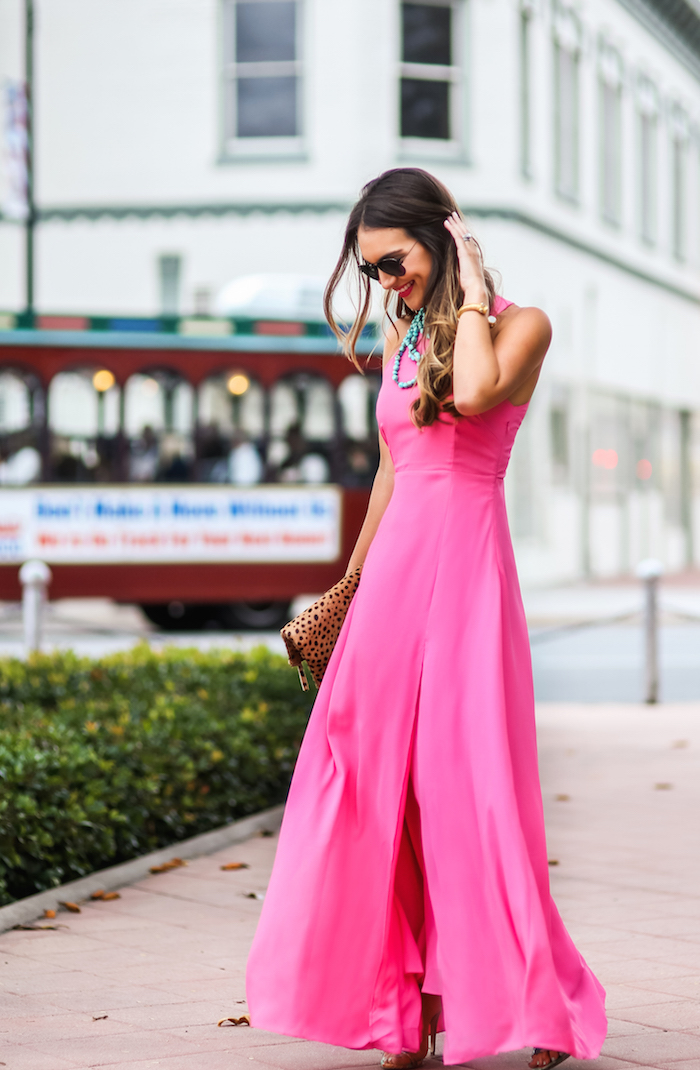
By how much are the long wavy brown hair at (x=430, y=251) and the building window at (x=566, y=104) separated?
23.5 m

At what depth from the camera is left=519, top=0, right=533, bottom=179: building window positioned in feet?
→ 82.0

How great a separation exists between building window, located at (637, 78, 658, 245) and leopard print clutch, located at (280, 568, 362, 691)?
28.3m

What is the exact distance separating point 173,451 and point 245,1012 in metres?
13.5

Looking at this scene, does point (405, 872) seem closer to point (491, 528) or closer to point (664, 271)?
point (491, 528)

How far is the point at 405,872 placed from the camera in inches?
138

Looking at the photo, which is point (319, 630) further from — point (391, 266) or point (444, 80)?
point (444, 80)

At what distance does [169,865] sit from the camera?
19.2ft

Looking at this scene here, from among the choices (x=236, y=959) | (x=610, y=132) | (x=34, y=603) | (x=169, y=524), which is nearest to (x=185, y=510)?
(x=169, y=524)

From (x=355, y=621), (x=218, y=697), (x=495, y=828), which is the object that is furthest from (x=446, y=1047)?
(x=218, y=697)

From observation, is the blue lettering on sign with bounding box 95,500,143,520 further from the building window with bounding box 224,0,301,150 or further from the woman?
the woman

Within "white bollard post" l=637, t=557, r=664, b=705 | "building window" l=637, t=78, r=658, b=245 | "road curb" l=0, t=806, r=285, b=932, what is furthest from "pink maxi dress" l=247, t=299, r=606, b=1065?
"building window" l=637, t=78, r=658, b=245

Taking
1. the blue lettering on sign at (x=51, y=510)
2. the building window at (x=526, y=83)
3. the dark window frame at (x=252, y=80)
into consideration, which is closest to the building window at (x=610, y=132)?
the building window at (x=526, y=83)

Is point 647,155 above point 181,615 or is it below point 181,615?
above

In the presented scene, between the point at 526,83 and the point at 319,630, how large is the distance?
22.9 metres
